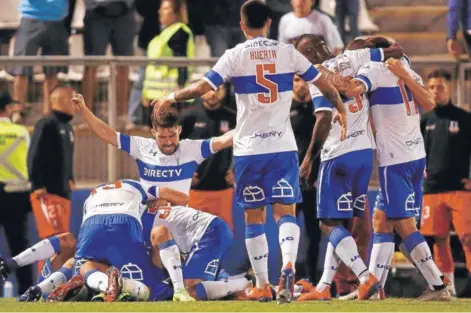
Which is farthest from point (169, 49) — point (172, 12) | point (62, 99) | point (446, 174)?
point (446, 174)

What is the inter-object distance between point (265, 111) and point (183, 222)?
209 cm

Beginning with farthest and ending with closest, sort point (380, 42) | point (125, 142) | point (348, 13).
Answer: point (348, 13) → point (125, 142) → point (380, 42)

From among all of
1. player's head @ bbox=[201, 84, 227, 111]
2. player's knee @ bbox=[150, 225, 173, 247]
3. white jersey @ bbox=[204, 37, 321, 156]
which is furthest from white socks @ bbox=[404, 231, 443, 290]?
player's head @ bbox=[201, 84, 227, 111]

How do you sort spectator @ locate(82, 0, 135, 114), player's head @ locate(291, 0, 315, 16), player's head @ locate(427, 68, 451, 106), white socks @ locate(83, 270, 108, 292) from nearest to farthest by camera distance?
white socks @ locate(83, 270, 108, 292), player's head @ locate(427, 68, 451, 106), player's head @ locate(291, 0, 315, 16), spectator @ locate(82, 0, 135, 114)

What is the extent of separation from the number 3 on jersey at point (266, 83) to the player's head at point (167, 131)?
158cm

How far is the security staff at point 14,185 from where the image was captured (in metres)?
19.8

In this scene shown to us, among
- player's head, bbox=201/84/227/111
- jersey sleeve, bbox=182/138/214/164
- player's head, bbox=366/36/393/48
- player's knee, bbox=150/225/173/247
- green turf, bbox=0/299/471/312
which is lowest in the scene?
green turf, bbox=0/299/471/312

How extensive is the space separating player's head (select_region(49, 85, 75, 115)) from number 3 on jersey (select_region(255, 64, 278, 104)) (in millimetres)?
3952

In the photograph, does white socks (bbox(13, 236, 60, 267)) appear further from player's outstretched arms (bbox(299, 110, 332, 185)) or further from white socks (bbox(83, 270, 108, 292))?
player's outstretched arms (bbox(299, 110, 332, 185))

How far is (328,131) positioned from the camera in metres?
16.7

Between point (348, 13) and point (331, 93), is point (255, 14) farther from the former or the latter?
point (348, 13)

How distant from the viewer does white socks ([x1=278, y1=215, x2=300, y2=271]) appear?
1598 cm

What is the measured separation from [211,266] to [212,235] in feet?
0.99

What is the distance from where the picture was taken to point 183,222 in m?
17.8
